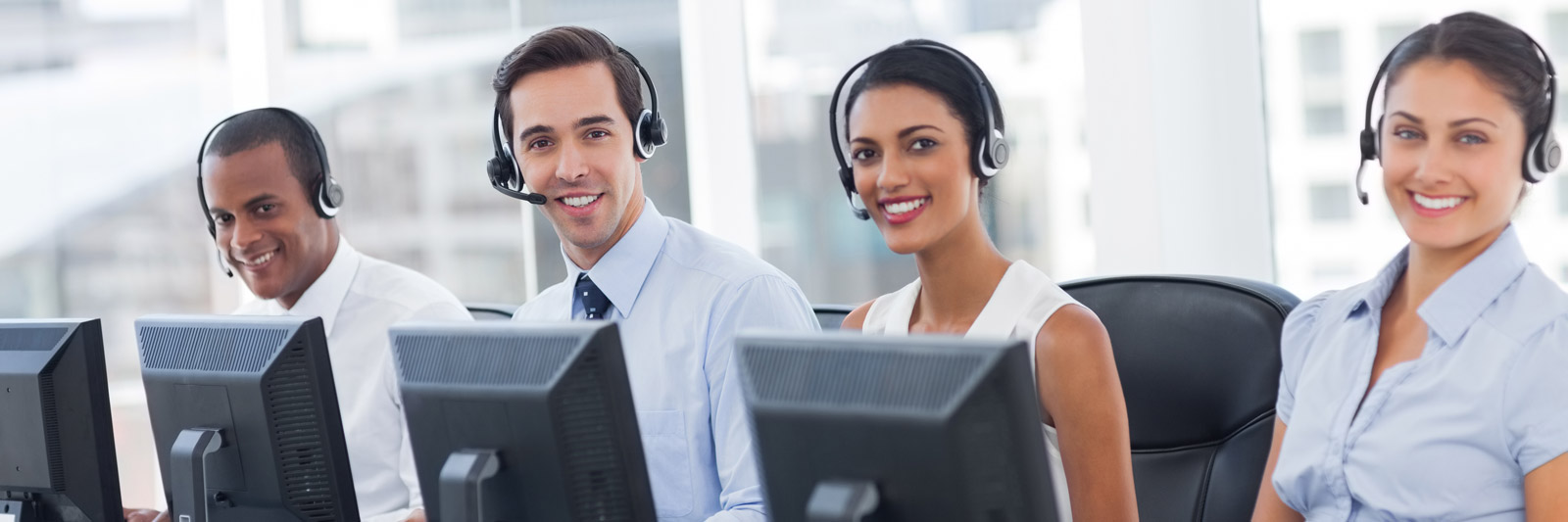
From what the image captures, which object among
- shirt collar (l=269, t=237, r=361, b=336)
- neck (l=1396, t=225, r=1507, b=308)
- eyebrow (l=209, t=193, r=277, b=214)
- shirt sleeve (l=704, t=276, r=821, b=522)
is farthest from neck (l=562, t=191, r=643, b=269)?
neck (l=1396, t=225, r=1507, b=308)

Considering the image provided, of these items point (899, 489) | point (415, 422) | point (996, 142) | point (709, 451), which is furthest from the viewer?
point (709, 451)

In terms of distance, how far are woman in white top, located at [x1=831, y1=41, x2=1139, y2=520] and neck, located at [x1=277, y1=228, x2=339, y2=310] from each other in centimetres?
112

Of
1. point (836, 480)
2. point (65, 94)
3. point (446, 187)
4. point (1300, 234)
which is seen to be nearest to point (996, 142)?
point (836, 480)

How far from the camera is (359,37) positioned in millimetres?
3930

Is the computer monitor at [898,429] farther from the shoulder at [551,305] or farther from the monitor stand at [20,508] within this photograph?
the monitor stand at [20,508]

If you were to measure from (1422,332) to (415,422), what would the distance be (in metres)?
1.09

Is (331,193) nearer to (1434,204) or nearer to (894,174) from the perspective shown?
(894,174)

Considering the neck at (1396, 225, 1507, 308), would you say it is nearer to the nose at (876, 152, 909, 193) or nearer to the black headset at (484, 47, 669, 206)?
the nose at (876, 152, 909, 193)

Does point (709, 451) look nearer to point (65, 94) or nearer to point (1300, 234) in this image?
point (1300, 234)

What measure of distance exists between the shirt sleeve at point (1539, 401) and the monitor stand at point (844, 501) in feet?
2.44

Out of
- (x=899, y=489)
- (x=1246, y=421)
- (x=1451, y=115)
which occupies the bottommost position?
(x=1246, y=421)

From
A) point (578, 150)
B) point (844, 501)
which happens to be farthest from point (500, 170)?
point (844, 501)

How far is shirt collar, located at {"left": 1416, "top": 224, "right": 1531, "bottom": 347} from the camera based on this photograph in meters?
1.41

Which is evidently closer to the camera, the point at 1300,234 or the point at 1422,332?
the point at 1422,332
